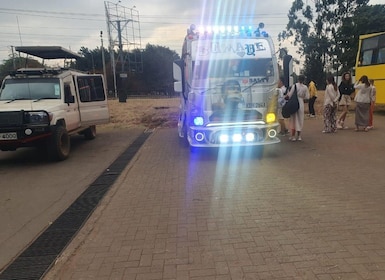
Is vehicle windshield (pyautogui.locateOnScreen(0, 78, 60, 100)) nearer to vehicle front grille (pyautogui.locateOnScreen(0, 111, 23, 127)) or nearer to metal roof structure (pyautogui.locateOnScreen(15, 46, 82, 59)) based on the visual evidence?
vehicle front grille (pyautogui.locateOnScreen(0, 111, 23, 127))

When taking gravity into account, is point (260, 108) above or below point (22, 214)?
above

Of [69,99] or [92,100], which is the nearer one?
[69,99]

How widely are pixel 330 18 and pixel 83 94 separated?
133 ft

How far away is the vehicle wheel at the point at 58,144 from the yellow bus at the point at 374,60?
12620 mm

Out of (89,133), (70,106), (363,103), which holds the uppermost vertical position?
(70,106)

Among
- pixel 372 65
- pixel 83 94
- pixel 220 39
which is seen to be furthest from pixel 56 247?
pixel 372 65

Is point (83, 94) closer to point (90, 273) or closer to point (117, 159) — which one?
point (117, 159)

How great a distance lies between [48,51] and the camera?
40.2 ft

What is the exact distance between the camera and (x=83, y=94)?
451 inches

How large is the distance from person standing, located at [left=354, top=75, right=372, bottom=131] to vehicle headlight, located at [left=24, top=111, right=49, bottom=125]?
30.1 ft

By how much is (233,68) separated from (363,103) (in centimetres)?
536

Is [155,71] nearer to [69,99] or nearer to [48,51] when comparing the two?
[48,51]

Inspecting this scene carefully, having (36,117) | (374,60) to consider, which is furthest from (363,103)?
(36,117)

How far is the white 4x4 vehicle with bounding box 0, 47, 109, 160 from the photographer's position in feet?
27.7
